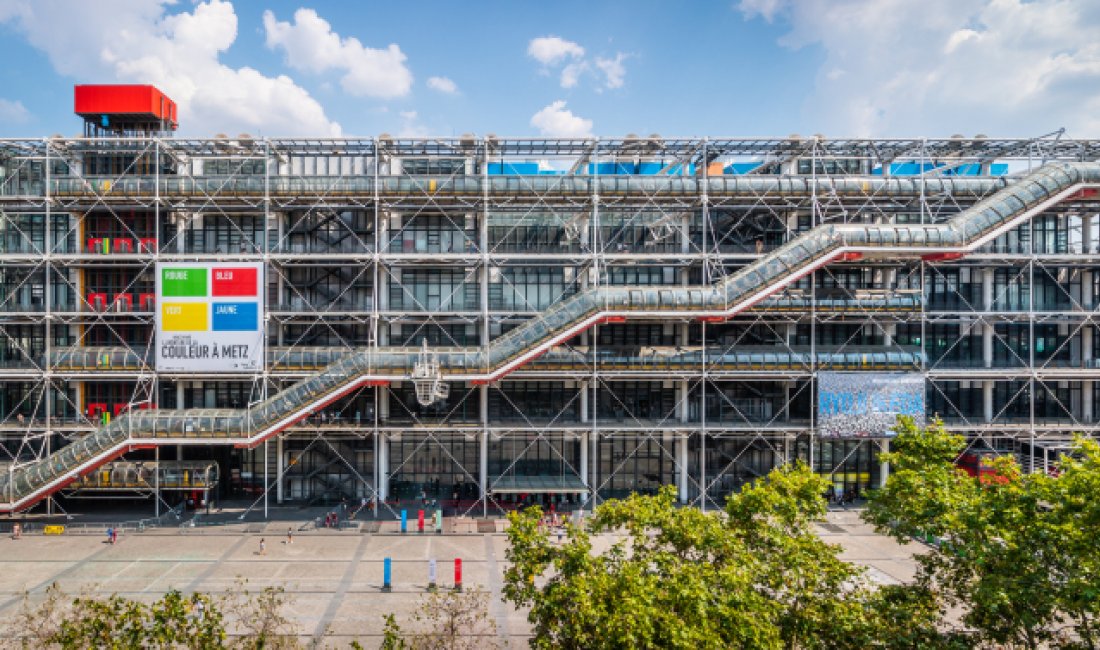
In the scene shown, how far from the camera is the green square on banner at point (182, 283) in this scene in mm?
25234

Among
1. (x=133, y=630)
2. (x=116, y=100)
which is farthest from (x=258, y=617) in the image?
(x=116, y=100)

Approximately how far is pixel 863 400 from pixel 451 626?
21.0m

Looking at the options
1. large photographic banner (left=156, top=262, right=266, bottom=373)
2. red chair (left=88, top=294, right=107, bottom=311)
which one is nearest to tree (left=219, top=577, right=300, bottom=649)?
large photographic banner (left=156, top=262, right=266, bottom=373)

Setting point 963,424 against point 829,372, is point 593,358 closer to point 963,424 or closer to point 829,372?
point 829,372

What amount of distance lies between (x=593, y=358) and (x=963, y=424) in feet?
54.7

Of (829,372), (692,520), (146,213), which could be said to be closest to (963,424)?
(829,372)

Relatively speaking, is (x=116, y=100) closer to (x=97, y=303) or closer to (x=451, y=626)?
(x=97, y=303)

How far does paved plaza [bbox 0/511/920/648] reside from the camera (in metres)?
17.2

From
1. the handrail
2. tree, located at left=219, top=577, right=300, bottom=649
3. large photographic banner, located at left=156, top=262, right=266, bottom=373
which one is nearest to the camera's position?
tree, located at left=219, top=577, right=300, bottom=649

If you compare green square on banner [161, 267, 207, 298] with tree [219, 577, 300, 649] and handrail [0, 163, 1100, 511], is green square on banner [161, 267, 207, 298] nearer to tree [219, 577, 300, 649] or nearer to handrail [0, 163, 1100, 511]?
handrail [0, 163, 1100, 511]

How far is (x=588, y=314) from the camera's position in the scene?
23.9 metres

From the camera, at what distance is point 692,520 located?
12.2 metres

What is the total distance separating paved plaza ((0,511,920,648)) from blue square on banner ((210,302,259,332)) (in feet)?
26.8

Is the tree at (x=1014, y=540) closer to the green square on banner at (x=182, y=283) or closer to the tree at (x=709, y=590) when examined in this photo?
the tree at (x=709, y=590)
